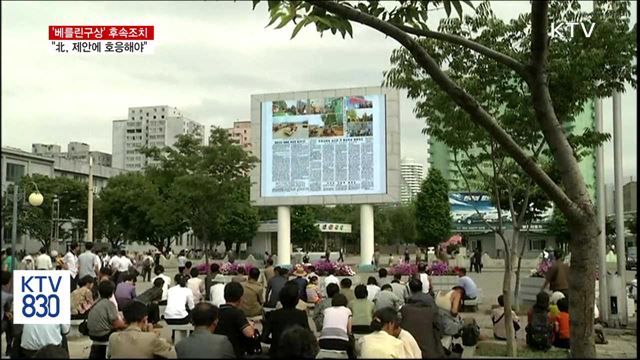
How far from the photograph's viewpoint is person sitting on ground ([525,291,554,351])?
9445 mm

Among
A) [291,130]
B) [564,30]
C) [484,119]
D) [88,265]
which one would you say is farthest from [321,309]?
[291,130]

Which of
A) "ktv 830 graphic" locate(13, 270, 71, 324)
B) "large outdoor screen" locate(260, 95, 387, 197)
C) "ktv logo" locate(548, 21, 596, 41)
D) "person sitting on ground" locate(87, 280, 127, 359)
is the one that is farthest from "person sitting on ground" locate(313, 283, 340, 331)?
"large outdoor screen" locate(260, 95, 387, 197)

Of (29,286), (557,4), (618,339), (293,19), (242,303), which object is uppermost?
(557,4)

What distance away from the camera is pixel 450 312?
31.9ft

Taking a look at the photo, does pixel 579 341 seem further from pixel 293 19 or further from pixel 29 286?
pixel 29 286

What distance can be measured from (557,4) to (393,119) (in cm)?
2051

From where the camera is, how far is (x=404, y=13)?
21.2 ft

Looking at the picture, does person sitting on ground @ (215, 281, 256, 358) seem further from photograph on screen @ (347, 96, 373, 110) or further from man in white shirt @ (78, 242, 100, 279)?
photograph on screen @ (347, 96, 373, 110)

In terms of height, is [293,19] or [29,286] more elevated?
[293,19]

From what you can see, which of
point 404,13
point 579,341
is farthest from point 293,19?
point 579,341

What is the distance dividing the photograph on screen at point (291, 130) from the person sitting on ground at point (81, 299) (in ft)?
69.1

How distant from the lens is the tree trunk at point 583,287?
20.8 ft

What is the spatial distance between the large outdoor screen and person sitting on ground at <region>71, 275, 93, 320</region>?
2060cm

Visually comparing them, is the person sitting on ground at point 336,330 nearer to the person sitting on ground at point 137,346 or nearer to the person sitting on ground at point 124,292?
the person sitting on ground at point 137,346
